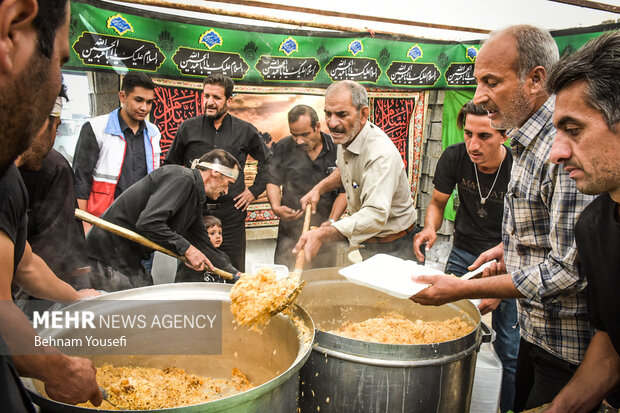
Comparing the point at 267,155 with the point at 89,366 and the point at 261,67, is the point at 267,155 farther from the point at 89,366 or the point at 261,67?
the point at 89,366

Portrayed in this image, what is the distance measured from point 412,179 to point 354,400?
5.88 meters

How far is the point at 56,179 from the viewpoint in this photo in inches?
112

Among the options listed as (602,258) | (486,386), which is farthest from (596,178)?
(486,386)

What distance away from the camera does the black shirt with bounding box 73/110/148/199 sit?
4.33 meters

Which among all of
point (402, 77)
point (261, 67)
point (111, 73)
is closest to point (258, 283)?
point (111, 73)

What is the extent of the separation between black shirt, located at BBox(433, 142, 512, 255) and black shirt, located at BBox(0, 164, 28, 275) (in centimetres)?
342

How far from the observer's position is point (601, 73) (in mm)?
1499

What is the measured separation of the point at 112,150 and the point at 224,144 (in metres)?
1.18

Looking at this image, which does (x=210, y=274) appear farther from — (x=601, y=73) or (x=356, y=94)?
(x=601, y=73)

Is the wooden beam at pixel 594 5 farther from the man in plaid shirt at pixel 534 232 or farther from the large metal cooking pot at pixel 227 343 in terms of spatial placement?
the large metal cooking pot at pixel 227 343

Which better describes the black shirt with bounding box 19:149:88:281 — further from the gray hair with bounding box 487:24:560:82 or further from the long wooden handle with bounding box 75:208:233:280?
the gray hair with bounding box 487:24:560:82

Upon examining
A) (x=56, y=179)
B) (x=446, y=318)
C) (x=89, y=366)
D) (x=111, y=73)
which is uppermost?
(x=111, y=73)

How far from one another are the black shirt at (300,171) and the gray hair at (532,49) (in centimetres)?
301

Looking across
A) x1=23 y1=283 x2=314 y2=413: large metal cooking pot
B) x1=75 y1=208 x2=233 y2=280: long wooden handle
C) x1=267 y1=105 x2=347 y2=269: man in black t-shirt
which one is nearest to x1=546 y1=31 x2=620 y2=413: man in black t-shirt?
x1=23 y1=283 x2=314 y2=413: large metal cooking pot
